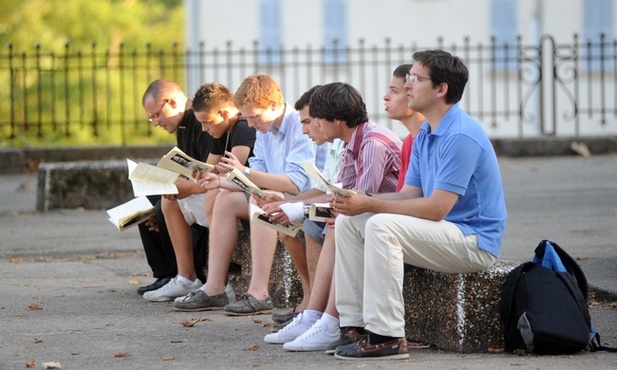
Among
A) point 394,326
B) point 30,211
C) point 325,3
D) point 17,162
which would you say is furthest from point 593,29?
point 394,326

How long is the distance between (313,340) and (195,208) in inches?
70.6

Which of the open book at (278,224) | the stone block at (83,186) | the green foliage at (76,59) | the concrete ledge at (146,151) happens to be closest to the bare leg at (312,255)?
the open book at (278,224)

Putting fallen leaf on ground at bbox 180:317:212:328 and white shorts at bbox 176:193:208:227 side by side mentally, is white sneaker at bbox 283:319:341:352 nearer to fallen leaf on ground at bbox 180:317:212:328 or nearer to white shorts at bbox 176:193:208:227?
fallen leaf on ground at bbox 180:317:212:328

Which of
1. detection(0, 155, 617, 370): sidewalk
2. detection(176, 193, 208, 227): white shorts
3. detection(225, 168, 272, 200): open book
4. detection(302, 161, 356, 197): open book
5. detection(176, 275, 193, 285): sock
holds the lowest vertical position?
detection(0, 155, 617, 370): sidewalk

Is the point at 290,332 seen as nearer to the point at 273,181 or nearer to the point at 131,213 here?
the point at 273,181

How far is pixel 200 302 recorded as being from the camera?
6.55 metres

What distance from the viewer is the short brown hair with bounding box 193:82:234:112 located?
21.7 feet

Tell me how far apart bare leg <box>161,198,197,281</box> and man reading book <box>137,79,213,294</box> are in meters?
0.07

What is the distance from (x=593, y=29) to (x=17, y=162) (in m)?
16.3

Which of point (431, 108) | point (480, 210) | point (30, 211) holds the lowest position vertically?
point (30, 211)

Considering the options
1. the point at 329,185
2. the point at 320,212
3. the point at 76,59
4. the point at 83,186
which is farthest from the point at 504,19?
the point at 329,185

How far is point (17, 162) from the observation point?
16.1 m

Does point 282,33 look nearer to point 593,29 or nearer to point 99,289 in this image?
point 593,29

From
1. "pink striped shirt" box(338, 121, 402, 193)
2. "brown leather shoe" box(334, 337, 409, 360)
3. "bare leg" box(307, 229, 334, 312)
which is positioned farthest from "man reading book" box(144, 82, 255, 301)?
"brown leather shoe" box(334, 337, 409, 360)
